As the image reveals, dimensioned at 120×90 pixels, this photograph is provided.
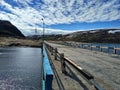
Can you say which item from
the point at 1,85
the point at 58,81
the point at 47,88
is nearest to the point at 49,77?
the point at 47,88

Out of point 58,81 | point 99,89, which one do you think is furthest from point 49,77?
point 58,81

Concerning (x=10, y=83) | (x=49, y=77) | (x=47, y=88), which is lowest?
(x=10, y=83)

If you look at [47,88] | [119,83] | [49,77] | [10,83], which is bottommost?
[10,83]

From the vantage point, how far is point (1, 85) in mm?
17594

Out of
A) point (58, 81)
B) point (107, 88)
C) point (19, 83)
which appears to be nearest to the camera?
point (107, 88)

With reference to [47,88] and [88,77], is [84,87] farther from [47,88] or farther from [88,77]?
[47,88]

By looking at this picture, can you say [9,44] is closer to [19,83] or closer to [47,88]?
[19,83]

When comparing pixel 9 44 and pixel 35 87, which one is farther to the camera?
pixel 9 44

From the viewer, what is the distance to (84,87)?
26.6ft

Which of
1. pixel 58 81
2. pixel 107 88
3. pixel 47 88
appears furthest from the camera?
pixel 58 81

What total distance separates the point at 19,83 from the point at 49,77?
1429cm

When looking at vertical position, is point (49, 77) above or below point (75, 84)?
above

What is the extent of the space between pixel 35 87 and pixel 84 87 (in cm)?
953

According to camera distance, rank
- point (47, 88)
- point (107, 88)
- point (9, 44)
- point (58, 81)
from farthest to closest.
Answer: point (9, 44) → point (58, 81) → point (107, 88) → point (47, 88)
